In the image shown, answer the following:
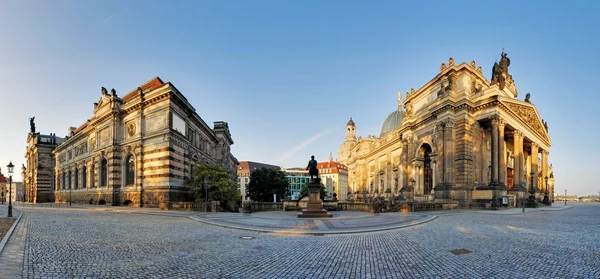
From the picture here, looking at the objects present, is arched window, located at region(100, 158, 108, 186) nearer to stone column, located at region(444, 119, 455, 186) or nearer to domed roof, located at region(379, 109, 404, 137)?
stone column, located at region(444, 119, 455, 186)

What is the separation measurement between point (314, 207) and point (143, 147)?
910 inches

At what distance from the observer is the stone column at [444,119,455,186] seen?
37906 mm

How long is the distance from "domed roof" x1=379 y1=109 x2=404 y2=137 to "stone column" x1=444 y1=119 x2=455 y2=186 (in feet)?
175

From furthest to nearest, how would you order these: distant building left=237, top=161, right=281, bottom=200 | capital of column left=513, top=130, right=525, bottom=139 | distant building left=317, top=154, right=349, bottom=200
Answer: distant building left=317, top=154, right=349, bottom=200, distant building left=237, top=161, right=281, bottom=200, capital of column left=513, top=130, right=525, bottom=139

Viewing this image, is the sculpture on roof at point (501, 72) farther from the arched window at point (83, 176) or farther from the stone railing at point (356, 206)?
the arched window at point (83, 176)

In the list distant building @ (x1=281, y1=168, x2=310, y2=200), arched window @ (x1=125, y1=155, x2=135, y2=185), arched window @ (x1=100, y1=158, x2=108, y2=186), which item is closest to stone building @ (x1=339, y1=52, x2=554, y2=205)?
arched window @ (x1=125, y1=155, x2=135, y2=185)

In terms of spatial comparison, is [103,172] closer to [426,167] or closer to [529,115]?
[426,167]

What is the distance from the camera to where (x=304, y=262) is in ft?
26.0

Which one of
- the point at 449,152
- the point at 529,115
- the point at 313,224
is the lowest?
the point at 313,224

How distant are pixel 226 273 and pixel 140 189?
32.1m

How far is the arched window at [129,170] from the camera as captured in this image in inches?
1437

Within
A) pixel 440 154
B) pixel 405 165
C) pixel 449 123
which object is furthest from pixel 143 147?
pixel 405 165

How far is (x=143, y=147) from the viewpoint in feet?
114

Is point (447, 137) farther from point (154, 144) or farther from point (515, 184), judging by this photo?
point (154, 144)
